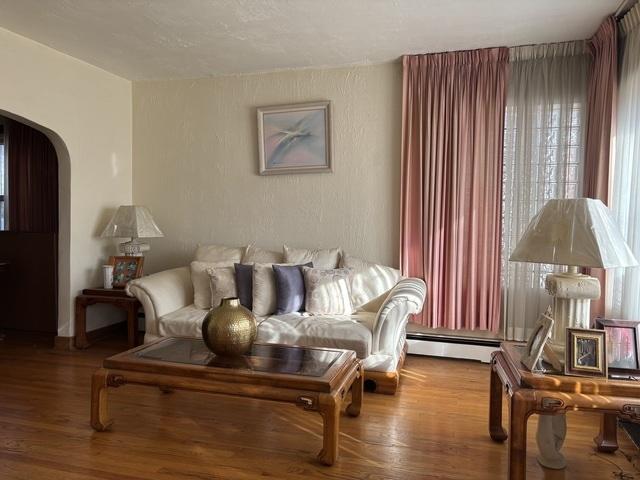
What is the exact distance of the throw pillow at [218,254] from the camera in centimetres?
409

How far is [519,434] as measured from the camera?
185 cm

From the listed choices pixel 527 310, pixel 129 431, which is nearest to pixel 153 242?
pixel 129 431

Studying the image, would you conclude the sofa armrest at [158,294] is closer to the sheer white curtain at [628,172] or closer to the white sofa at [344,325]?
the white sofa at [344,325]

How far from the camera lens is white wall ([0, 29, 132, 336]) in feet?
11.7

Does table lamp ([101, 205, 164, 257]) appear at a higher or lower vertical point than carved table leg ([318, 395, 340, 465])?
higher

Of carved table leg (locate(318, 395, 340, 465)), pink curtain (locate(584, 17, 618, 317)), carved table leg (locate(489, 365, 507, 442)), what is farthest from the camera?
pink curtain (locate(584, 17, 618, 317))

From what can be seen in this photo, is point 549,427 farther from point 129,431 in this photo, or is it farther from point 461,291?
point 129,431

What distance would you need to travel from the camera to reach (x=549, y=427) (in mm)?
2188

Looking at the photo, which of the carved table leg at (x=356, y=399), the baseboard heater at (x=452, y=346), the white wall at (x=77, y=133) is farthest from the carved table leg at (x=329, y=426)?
the white wall at (x=77, y=133)

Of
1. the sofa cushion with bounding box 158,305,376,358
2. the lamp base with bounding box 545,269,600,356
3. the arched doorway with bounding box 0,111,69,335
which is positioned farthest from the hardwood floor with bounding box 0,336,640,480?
the arched doorway with bounding box 0,111,69,335

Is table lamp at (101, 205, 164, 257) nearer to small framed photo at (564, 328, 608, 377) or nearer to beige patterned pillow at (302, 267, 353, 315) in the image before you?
beige patterned pillow at (302, 267, 353, 315)

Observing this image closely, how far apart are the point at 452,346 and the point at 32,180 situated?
14.4 ft

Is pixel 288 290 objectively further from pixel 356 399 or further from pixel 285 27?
pixel 285 27

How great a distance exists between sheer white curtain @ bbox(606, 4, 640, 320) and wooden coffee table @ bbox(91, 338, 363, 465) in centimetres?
173
